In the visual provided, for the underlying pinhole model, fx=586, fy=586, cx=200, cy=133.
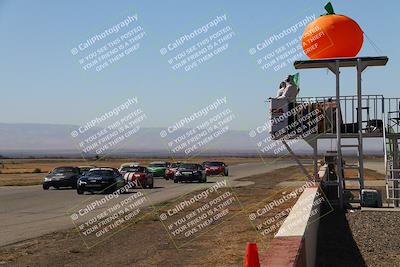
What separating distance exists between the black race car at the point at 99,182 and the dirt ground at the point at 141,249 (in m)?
12.8

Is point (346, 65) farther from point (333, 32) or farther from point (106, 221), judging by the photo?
point (106, 221)

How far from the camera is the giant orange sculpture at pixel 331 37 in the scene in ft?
48.8

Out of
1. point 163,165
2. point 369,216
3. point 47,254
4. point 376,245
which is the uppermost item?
point 47,254

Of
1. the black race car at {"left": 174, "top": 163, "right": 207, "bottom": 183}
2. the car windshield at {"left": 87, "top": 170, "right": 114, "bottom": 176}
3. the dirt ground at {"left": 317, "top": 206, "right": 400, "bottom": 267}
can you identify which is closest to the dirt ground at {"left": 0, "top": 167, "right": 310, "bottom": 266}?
the dirt ground at {"left": 317, "top": 206, "right": 400, "bottom": 267}

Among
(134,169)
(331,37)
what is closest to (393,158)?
(331,37)

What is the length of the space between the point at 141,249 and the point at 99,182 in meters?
16.7

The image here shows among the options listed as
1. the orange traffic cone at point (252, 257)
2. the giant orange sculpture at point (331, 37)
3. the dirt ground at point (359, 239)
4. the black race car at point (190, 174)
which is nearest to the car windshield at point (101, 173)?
the black race car at point (190, 174)

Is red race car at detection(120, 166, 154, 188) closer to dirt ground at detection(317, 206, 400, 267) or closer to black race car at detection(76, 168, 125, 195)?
black race car at detection(76, 168, 125, 195)

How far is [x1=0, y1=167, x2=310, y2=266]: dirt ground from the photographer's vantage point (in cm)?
990

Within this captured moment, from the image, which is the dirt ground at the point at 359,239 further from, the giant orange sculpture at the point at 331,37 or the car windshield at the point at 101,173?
the car windshield at the point at 101,173

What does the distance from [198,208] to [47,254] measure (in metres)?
9.80

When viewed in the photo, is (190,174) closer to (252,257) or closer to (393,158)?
(393,158)

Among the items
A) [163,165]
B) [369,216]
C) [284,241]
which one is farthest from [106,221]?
[163,165]

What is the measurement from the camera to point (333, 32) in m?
15.0
